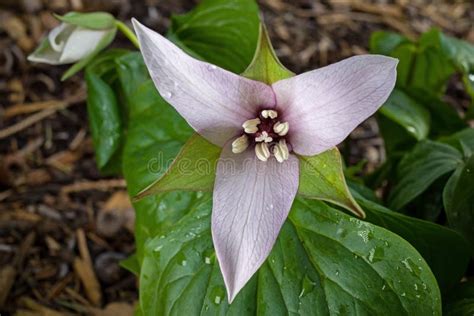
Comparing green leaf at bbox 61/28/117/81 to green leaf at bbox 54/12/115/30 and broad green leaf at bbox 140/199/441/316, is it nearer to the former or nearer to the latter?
green leaf at bbox 54/12/115/30

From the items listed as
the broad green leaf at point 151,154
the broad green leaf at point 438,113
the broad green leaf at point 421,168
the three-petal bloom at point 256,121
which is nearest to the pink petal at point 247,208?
the three-petal bloom at point 256,121

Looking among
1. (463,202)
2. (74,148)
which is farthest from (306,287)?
(74,148)

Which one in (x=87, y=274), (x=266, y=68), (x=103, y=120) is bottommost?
(x=87, y=274)

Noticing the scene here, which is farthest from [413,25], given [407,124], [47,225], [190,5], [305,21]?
[47,225]

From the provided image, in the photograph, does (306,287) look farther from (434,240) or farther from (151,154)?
(151,154)

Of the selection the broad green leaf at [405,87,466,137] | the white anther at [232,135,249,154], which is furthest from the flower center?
the broad green leaf at [405,87,466,137]

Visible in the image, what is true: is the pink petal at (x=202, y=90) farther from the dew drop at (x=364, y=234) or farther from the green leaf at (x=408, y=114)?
the green leaf at (x=408, y=114)
